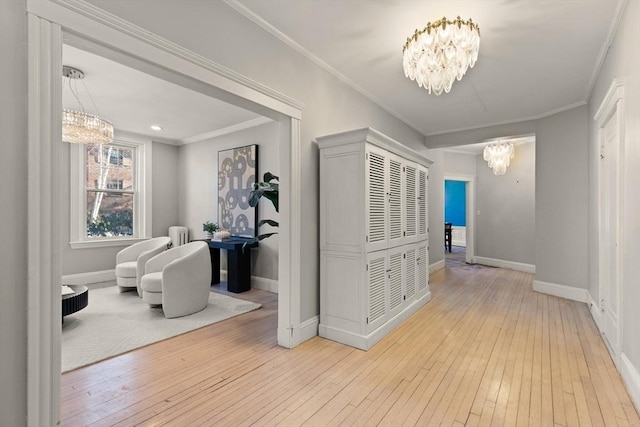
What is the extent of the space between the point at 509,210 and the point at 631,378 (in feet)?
17.6

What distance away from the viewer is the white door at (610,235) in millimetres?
2457

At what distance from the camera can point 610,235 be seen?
2.83m

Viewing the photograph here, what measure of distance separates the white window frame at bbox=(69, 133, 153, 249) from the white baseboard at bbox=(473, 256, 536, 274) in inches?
293

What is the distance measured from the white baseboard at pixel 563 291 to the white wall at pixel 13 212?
18.6ft

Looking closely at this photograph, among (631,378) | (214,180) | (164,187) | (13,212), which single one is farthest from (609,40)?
(164,187)

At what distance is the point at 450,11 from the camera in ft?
7.51

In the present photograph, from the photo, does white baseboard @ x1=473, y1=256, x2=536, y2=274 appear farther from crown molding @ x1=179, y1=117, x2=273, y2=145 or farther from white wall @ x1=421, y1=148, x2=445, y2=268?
crown molding @ x1=179, y1=117, x2=273, y2=145

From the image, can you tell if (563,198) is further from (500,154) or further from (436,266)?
(436,266)

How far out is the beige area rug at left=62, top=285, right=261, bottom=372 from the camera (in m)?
2.64

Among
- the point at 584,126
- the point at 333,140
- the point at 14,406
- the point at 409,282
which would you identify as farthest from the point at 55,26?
the point at 584,126

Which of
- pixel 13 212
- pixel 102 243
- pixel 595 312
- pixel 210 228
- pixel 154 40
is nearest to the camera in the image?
pixel 13 212

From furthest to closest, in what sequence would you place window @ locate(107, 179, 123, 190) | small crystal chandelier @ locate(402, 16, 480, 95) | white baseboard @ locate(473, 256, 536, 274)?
1. white baseboard @ locate(473, 256, 536, 274)
2. window @ locate(107, 179, 123, 190)
3. small crystal chandelier @ locate(402, 16, 480, 95)

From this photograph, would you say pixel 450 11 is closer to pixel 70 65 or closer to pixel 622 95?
pixel 622 95

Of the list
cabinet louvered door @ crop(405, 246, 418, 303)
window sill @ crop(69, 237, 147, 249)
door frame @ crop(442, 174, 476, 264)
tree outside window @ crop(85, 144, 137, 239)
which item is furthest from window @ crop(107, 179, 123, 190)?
door frame @ crop(442, 174, 476, 264)
